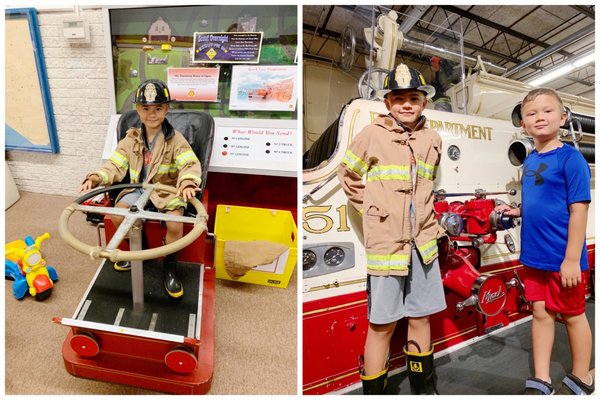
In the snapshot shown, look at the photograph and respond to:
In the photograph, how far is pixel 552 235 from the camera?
146 centimetres

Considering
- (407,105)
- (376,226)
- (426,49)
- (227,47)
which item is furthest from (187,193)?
(426,49)

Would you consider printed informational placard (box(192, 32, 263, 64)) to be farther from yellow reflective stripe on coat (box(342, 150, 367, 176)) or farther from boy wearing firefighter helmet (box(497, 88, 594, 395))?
boy wearing firefighter helmet (box(497, 88, 594, 395))

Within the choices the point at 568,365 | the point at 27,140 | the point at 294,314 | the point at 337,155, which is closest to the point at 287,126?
the point at 337,155

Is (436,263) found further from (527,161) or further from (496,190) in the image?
(496,190)

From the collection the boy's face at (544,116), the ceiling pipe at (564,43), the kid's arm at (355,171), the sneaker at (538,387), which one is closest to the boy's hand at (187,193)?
the kid's arm at (355,171)

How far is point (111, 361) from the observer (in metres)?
1.53

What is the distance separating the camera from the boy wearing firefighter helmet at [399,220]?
1338mm

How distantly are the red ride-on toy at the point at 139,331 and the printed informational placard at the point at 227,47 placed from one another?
135cm

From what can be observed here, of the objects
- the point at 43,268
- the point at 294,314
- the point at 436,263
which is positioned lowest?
the point at 294,314

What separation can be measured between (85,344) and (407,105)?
171cm

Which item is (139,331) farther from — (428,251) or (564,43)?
(564,43)

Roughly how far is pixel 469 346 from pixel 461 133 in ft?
3.95

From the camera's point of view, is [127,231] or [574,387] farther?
[574,387]

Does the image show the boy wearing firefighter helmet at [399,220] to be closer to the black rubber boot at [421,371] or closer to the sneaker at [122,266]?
the black rubber boot at [421,371]
